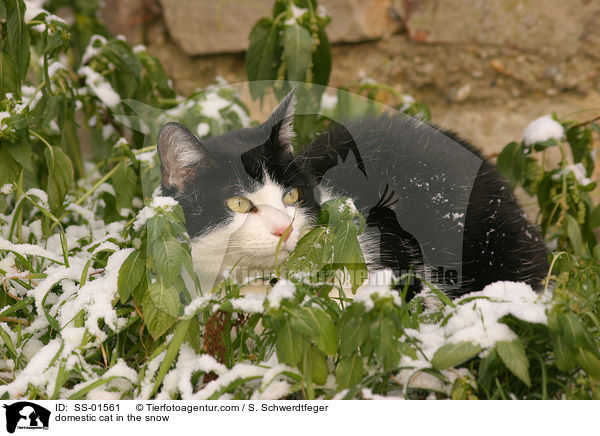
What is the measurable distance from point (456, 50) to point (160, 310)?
1.72 metres

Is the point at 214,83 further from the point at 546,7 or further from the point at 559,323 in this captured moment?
the point at 559,323

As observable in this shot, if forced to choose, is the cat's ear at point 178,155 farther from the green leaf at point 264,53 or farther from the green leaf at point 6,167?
the green leaf at point 264,53

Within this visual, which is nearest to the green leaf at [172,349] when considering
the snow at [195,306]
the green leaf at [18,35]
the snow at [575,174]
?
the snow at [195,306]

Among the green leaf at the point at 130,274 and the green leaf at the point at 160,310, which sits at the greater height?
the green leaf at the point at 130,274

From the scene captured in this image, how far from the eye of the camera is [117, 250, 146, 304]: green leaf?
0.99 meters

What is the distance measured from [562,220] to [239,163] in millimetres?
985

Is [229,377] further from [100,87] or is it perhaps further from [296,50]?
[100,87]

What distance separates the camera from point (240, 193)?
116 centimetres

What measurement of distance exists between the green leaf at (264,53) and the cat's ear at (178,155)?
0.57 metres

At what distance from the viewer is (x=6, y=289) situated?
3.86ft

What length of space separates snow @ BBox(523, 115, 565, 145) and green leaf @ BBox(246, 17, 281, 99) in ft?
2.54

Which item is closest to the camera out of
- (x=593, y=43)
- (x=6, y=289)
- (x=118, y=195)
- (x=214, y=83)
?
(x=6, y=289)

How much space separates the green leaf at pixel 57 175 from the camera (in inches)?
51.8

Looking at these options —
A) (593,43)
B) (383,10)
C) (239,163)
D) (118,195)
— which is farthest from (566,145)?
(118,195)
